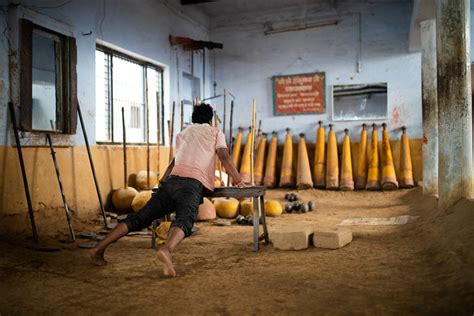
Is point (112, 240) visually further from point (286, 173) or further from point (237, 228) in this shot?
point (286, 173)

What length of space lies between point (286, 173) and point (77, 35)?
471cm

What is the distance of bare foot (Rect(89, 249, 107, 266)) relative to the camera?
127 inches

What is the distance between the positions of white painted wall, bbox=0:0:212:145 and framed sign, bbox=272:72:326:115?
188 cm

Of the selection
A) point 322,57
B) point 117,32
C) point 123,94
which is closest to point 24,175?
point 123,94

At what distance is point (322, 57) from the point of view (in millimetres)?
8961

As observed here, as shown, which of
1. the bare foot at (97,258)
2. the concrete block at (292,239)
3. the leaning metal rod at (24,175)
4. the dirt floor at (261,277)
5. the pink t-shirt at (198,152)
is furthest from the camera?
the leaning metal rod at (24,175)

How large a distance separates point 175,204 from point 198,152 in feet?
1.56

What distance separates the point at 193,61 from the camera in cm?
886

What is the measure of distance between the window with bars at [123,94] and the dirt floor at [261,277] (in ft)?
8.14

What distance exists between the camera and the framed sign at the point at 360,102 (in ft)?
28.1

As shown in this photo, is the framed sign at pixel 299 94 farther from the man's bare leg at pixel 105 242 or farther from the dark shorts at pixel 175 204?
the man's bare leg at pixel 105 242

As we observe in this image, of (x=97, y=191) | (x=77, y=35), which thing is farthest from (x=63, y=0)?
(x=97, y=191)

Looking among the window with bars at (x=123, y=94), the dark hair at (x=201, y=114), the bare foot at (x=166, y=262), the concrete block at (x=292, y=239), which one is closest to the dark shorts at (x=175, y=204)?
the bare foot at (x=166, y=262)

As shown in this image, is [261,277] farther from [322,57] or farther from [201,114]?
[322,57]
